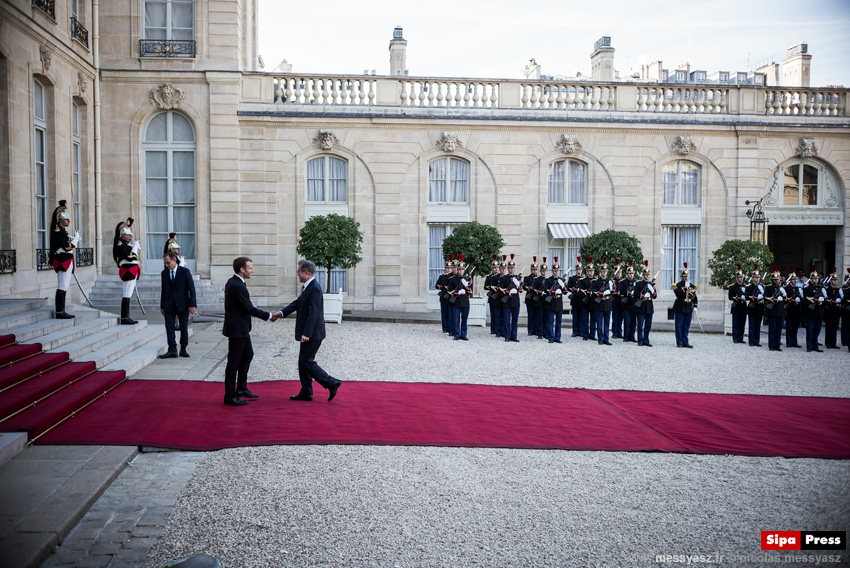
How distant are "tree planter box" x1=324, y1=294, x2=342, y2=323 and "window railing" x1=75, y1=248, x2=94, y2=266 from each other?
19.4 feet

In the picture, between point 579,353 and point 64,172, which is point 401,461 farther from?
point 64,172

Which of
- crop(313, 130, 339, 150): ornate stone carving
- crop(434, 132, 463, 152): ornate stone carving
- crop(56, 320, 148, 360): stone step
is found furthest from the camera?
crop(434, 132, 463, 152): ornate stone carving

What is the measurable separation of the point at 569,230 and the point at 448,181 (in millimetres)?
3904

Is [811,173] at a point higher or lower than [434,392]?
higher

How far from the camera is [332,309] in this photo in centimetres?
1762

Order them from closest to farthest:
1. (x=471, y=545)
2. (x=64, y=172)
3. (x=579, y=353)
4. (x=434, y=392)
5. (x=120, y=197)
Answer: (x=471, y=545)
(x=434, y=392)
(x=579, y=353)
(x=64, y=172)
(x=120, y=197)

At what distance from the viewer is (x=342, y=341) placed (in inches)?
562

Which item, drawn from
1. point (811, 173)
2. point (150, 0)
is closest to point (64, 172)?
point (150, 0)

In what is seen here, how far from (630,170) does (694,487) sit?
56.6 ft

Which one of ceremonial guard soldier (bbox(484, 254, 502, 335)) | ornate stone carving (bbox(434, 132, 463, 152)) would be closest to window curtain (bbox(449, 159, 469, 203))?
ornate stone carving (bbox(434, 132, 463, 152))

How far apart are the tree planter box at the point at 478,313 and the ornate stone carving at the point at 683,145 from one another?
839 centimetres

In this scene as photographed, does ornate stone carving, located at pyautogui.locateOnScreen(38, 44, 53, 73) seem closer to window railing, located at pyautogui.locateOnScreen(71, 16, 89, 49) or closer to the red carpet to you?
window railing, located at pyautogui.locateOnScreen(71, 16, 89, 49)

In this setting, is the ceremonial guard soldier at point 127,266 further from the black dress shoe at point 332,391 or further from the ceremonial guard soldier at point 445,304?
the ceremonial guard soldier at point 445,304

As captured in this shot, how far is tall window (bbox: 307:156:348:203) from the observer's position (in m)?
21.1
